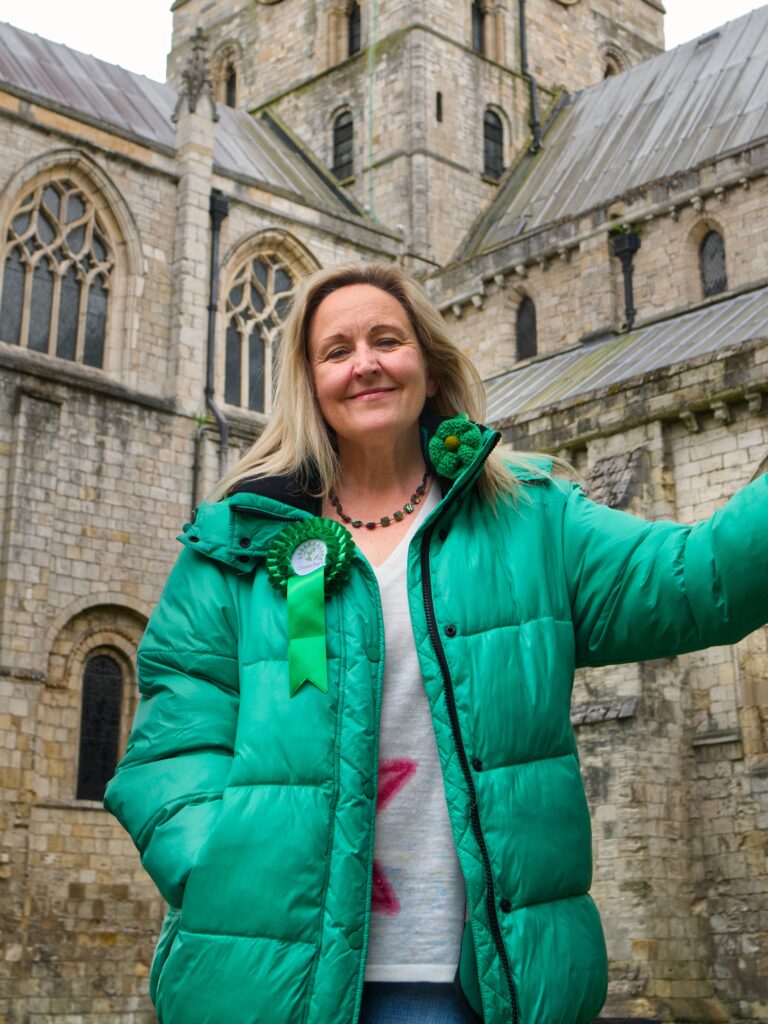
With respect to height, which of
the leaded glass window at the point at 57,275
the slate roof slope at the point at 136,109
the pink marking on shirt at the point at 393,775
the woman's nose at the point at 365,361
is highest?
the slate roof slope at the point at 136,109

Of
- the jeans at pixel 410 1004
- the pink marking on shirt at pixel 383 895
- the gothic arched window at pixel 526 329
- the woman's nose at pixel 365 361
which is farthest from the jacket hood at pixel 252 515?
the gothic arched window at pixel 526 329

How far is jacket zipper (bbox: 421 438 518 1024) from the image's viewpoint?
204cm

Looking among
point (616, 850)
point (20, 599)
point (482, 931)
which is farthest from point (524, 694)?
point (20, 599)

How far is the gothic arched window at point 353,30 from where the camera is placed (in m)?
29.9

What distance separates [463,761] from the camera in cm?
214

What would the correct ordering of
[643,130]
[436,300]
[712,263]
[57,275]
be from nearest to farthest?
[57,275]
[712,263]
[436,300]
[643,130]

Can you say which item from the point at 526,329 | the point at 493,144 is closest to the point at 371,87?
the point at 493,144

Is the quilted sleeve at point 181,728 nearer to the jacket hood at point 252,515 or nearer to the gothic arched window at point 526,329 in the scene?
the jacket hood at point 252,515

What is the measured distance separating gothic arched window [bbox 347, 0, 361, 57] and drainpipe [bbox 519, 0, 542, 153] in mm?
3697

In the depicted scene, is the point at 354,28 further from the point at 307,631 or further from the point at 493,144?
the point at 307,631

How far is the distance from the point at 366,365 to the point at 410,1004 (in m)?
1.13

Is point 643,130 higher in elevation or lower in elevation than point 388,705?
higher

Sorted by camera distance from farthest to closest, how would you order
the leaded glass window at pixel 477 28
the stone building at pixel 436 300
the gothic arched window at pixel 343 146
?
the leaded glass window at pixel 477 28
the gothic arched window at pixel 343 146
the stone building at pixel 436 300

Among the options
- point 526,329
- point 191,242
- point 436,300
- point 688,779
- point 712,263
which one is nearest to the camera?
point 688,779
